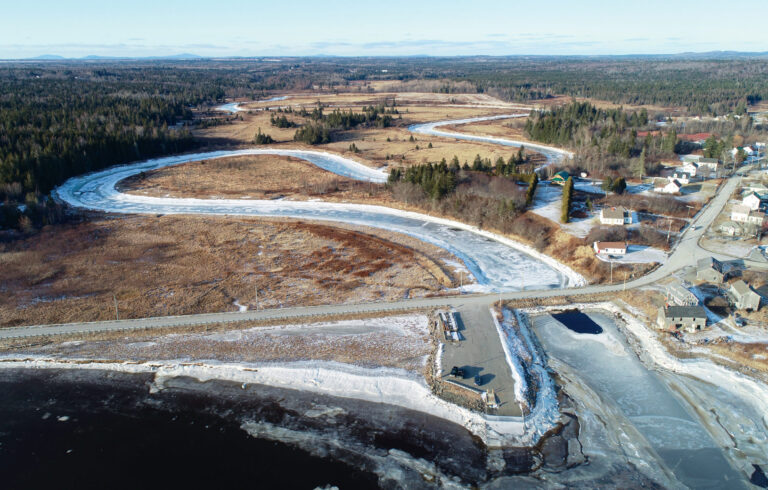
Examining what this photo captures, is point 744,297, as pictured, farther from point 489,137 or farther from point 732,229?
point 489,137

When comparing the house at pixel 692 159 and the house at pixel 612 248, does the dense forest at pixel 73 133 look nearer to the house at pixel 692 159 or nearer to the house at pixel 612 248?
the house at pixel 612 248

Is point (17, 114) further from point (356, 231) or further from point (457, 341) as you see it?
point (457, 341)

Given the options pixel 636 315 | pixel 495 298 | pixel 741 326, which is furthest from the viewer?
pixel 495 298

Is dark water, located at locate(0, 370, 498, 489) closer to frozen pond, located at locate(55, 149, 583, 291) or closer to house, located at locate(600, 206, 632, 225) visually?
frozen pond, located at locate(55, 149, 583, 291)

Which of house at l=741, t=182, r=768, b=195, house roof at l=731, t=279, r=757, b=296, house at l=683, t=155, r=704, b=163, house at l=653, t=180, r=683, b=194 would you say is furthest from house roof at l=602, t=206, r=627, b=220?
house at l=683, t=155, r=704, b=163

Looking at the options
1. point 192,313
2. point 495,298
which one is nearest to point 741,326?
point 495,298

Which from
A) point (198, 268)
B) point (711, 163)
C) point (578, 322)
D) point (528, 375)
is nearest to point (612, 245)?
point (578, 322)
